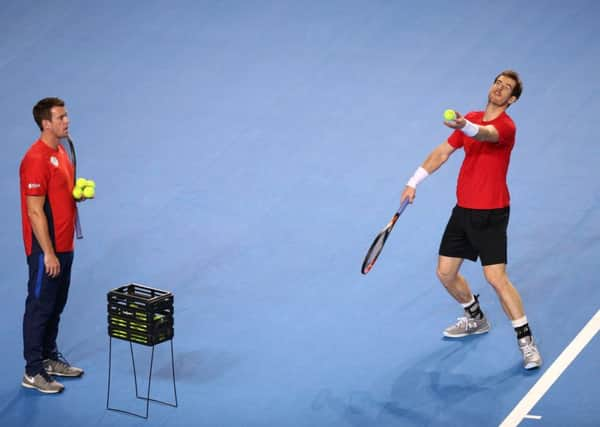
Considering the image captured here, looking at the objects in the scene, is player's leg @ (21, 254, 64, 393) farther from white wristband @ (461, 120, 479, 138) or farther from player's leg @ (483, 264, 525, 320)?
player's leg @ (483, 264, 525, 320)

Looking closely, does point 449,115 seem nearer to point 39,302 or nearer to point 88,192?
point 88,192

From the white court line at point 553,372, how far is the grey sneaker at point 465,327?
73 cm

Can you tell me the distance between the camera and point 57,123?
7254mm

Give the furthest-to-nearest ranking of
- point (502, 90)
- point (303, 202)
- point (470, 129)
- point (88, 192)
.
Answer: point (303, 202) → point (502, 90) → point (88, 192) → point (470, 129)

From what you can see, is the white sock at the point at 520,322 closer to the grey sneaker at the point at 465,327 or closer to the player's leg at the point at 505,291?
the player's leg at the point at 505,291

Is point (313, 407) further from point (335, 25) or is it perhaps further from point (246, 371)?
point (335, 25)

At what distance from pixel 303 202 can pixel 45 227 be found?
3766 millimetres

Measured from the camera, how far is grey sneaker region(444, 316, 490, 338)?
8312mm

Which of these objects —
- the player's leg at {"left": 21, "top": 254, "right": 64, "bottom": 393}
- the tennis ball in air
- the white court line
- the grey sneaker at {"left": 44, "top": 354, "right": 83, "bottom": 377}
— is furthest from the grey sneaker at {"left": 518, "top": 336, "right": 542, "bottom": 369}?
the player's leg at {"left": 21, "top": 254, "right": 64, "bottom": 393}

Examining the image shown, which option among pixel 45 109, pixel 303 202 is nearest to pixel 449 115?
pixel 45 109

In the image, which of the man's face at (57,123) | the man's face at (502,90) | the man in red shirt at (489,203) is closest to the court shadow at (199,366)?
the man in red shirt at (489,203)

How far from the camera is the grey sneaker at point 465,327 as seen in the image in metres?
8.31

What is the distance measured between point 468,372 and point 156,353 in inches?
99.1

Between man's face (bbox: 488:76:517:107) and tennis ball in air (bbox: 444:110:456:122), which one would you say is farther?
man's face (bbox: 488:76:517:107)
